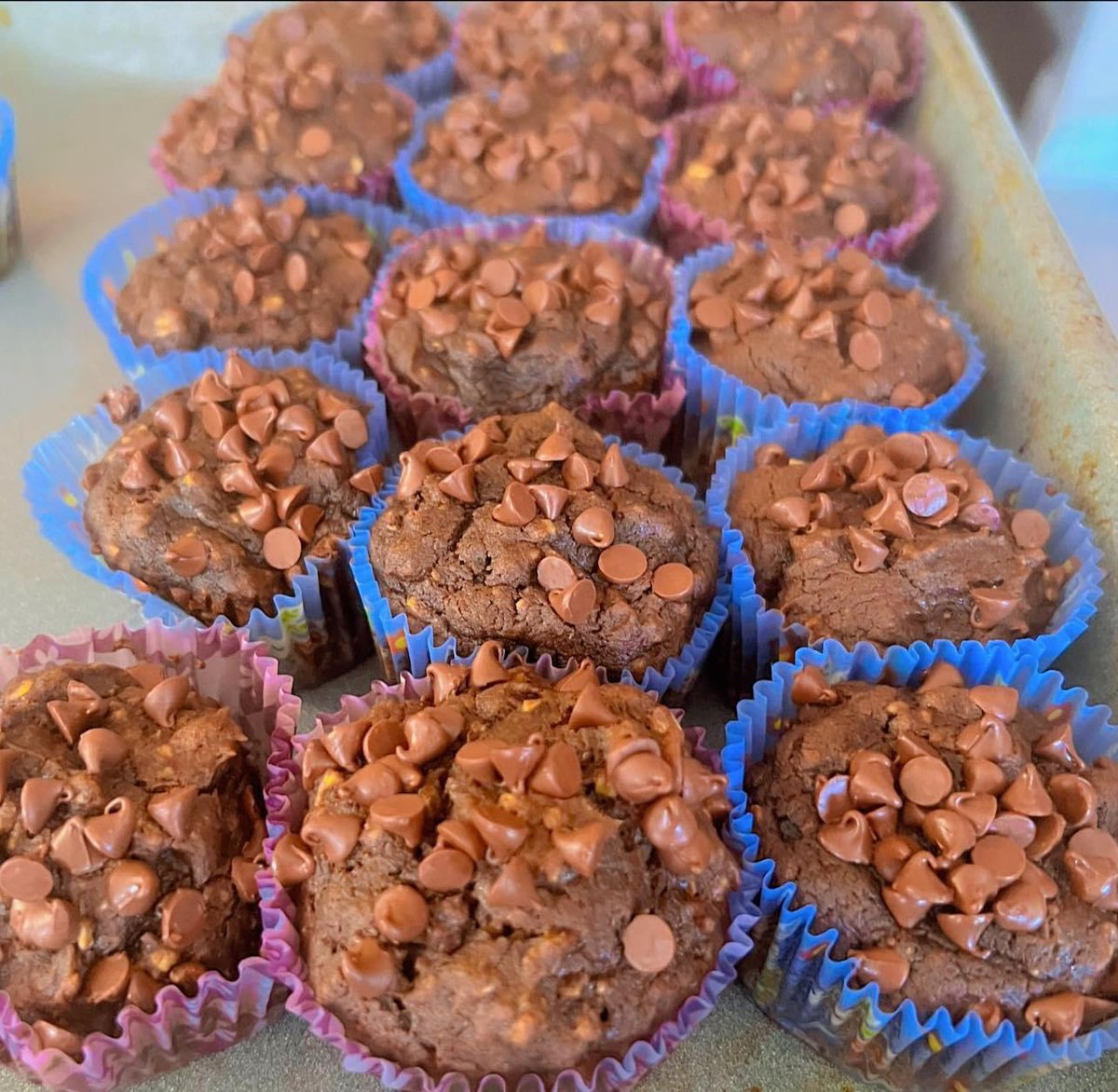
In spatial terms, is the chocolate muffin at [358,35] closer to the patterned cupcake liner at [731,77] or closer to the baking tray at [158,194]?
the baking tray at [158,194]

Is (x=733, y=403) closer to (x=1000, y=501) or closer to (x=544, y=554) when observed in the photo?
(x=1000, y=501)

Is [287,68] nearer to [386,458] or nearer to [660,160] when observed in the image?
[660,160]

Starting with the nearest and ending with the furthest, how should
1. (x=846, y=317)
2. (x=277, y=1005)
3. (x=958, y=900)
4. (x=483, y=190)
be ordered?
(x=958, y=900), (x=277, y=1005), (x=846, y=317), (x=483, y=190)

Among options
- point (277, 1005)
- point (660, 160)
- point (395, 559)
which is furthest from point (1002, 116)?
point (277, 1005)

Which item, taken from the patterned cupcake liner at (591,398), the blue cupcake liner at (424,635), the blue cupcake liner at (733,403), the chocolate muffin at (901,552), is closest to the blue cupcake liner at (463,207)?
the patterned cupcake liner at (591,398)

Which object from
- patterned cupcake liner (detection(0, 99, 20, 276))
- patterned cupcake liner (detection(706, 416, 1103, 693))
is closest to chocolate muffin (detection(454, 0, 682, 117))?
patterned cupcake liner (detection(0, 99, 20, 276))
